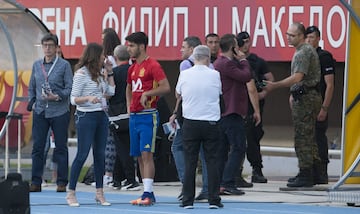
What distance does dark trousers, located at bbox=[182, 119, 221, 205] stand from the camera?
13.8 metres

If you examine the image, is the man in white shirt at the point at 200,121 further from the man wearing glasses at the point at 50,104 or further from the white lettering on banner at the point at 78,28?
the white lettering on banner at the point at 78,28

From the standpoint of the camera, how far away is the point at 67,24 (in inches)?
838

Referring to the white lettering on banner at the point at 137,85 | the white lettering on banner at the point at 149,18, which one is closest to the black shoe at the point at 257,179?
the white lettering on banner at the point at 149,18

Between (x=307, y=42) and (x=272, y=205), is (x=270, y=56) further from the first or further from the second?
(x=272, y=205)

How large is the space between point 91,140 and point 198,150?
129 centimetres

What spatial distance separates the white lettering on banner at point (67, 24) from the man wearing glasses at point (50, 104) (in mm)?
4942

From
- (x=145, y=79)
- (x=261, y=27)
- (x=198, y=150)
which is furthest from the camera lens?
(x=261, y=27)

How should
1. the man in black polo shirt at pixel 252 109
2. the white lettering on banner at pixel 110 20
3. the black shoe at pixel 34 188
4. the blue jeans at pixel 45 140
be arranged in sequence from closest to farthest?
the blue jeans at pixel 45 140 < the black shoe at pixel 34 188 < the man in black polo shirt at pixel 252 109 < the white lettering on banner at pixel 110 20

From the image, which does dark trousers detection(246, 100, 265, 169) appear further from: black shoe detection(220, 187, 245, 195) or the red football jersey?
the red football jersey

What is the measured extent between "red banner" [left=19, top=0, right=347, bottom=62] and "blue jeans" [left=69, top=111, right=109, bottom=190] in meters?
5.12

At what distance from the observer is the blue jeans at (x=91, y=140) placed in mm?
14320

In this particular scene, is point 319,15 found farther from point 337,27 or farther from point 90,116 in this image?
point 90,116

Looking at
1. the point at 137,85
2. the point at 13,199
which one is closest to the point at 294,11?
the point at 137,85

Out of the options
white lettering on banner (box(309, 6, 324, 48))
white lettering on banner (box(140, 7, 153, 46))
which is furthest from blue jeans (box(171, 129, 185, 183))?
white lettering on banner (box(140, 7, 153, 46))
